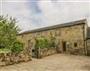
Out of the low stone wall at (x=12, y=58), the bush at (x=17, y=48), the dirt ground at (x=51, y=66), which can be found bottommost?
the dirt ground at (x=51, y=66)

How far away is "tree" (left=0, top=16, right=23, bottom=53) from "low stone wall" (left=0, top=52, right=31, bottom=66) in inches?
57.7

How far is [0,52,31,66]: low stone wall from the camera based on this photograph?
58.1ft

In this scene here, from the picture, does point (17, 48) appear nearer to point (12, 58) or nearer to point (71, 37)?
point (12, 58)

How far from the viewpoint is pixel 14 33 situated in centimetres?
2342

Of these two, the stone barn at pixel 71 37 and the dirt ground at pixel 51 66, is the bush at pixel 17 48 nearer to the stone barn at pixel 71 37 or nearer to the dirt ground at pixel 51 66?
the dirt ground at pixel 51 66

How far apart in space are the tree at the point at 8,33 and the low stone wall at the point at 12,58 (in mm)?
1467

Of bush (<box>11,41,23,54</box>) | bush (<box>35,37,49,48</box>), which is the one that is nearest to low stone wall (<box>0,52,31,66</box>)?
bush (<box>11,41,23,54</box>)

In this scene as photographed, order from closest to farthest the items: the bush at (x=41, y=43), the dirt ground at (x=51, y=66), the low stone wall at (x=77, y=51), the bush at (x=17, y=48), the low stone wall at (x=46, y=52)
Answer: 1. the dirt ground at (x=51, y=66)
2. the bush at (x=17, y=48)
3. the low stone wall at (x=46, y=52)
4. the bush at (x=41, y=43)
5. the low stone wall at (x=77, y=51)

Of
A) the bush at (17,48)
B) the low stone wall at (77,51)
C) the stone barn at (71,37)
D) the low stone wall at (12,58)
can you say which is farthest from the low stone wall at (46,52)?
the bush at (17,48)

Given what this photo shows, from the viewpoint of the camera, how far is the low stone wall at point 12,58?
697 inches

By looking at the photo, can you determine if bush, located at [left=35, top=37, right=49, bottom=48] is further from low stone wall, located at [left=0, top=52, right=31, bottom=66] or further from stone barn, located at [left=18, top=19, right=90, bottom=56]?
low stone wall, located at [left=0, top=52, right=31, bottom=66]

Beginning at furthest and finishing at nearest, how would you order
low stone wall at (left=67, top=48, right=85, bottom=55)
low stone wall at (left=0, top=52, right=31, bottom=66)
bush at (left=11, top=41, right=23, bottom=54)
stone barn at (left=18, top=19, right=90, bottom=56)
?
stone barn at (left=18, top=19, right=90, bottom=56) < low stone wall at (left=67, top=48, right=85, bottom=55) < bush at (left=11, top=41, right=23, bottom=54) < low stone wall at (left=0, top=52, right=31, bottom=66)

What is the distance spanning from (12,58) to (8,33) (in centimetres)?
504

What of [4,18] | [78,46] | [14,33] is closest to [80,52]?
[78,46]
